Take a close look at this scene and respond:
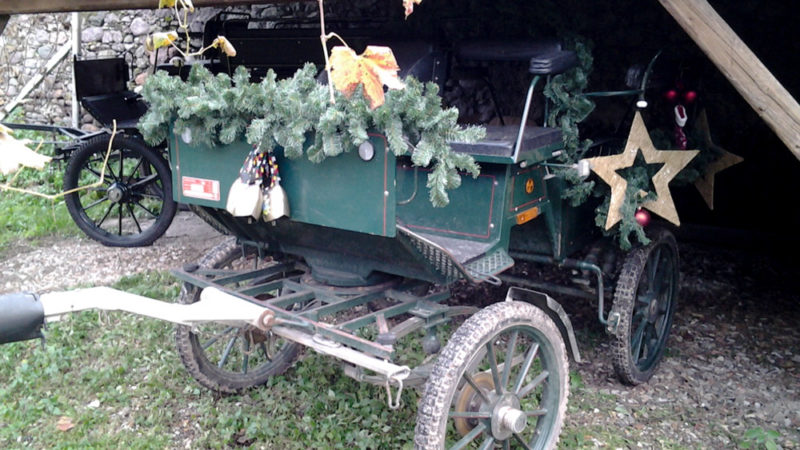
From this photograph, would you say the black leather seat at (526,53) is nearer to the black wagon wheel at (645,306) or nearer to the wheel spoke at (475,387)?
the black wagon wheel at (645,306)

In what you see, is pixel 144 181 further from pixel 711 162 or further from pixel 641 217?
pixel 711 162

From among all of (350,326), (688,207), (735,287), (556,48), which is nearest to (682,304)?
(735,287)

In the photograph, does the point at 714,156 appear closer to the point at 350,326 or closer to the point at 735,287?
the point at 735,287

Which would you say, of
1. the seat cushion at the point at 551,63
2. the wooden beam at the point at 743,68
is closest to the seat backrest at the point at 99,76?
the seat cushion at the point at 551,63

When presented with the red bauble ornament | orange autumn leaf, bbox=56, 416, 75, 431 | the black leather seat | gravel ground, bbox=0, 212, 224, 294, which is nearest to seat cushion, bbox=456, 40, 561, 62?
the black leather seat

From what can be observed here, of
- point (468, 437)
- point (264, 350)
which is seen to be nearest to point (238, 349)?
point (264, 350)

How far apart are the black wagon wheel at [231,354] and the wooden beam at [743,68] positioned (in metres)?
2.17

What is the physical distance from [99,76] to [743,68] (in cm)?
519

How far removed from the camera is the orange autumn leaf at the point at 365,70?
74.2 inches

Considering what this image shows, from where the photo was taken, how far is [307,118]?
256cm

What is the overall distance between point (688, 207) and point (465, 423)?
4298 mm

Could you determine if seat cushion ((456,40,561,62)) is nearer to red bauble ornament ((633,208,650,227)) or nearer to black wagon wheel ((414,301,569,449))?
red bauble ornament ((633,208,650,227))

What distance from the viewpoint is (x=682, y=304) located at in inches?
207

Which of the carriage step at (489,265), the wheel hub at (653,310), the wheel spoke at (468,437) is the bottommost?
the wheel spoke at (468,437)
